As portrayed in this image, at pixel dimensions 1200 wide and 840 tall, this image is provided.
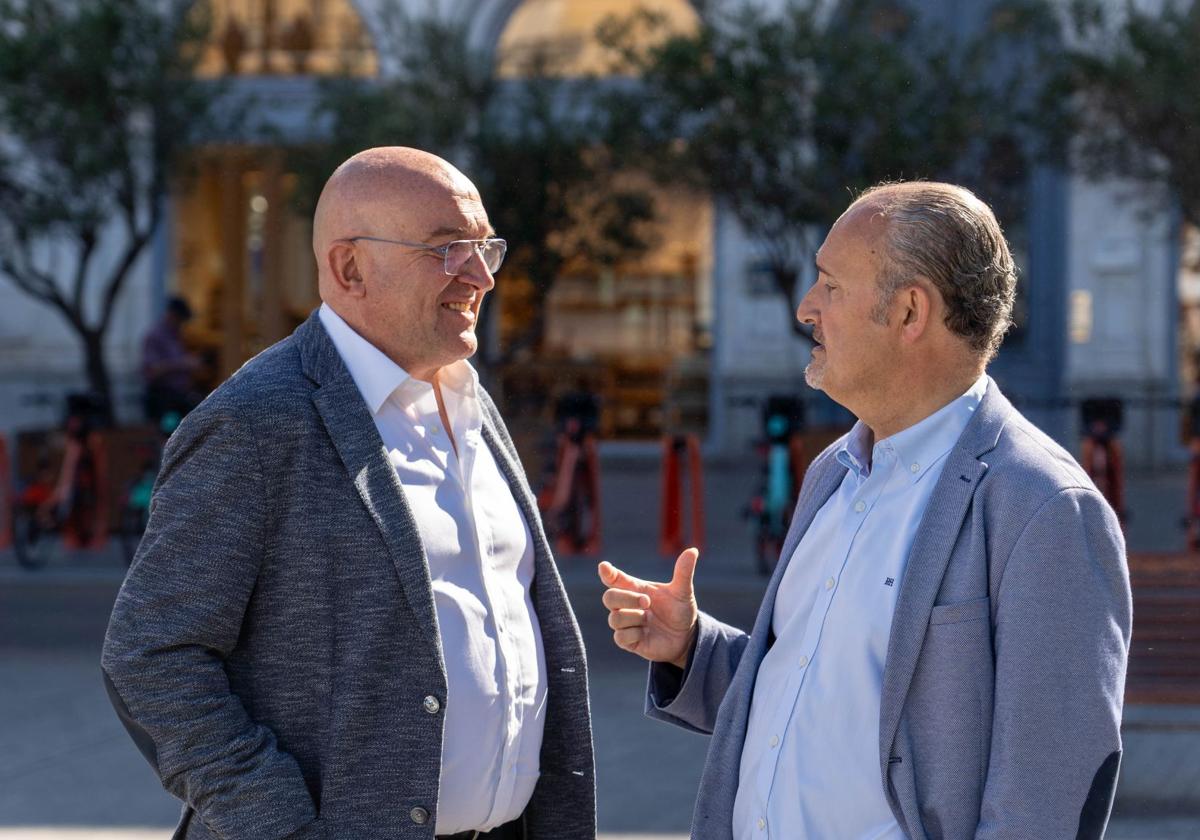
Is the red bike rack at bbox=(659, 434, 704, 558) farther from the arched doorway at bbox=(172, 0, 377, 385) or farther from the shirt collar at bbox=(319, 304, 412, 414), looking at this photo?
the shirt collar at bbox=(319, 304, 412, 414)

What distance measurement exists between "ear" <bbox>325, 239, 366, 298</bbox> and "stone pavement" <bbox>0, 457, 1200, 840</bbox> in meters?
3.26

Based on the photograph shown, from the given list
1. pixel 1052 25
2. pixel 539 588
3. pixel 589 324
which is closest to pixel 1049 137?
pixel 1052 25

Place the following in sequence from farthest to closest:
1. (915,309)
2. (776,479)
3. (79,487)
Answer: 1. (79,487)
2. (776,479)
3. (915,309)

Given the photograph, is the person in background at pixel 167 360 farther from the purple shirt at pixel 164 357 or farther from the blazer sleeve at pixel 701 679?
the blazer sleeve at pixel 701 679

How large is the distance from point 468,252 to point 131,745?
457 cm

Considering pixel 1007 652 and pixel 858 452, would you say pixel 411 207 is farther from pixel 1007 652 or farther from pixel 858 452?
pixel 1007 652

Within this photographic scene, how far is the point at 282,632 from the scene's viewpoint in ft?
7.82

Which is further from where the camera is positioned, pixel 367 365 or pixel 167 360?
pixel 167 360

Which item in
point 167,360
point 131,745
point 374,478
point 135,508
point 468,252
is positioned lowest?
point 131,745

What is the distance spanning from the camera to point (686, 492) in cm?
1499

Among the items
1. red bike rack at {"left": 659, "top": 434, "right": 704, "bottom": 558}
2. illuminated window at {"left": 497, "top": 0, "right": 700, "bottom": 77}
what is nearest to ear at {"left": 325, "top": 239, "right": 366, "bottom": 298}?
red bike rack at {"left": 659, "top": 434, "right": 704, "bottom": 558}

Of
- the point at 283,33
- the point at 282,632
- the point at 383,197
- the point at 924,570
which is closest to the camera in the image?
the point at 924,570

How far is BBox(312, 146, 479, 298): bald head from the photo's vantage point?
2.55 m

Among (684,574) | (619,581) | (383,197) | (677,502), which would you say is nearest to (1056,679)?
(684,574)
